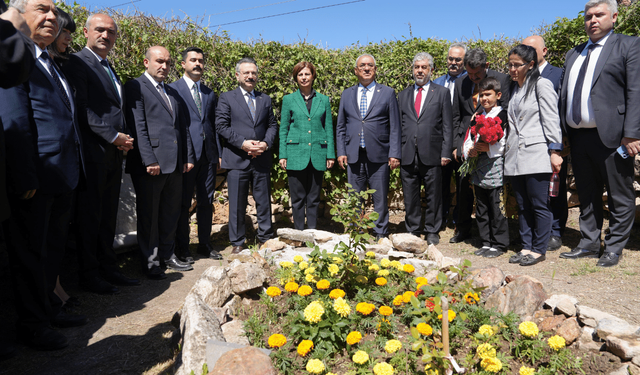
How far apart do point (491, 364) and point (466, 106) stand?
374 cm

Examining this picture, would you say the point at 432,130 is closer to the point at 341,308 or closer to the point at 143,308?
the point at 341,308

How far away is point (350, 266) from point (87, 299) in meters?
2.47

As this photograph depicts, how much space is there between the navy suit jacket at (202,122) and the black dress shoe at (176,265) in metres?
1.21

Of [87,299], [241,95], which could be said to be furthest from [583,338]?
[241,95]

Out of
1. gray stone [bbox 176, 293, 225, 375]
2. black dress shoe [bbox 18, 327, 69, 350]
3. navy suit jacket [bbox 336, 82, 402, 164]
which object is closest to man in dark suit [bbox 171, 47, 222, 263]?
navy suit jacket [bbox 336, 82, 402, 164]

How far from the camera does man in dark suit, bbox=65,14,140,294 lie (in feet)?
12.1

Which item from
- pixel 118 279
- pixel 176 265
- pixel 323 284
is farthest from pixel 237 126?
pixel 323 284

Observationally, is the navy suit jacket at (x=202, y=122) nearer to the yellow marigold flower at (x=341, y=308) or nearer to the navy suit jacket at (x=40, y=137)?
the navy suit jacket at (x=40, y=137)

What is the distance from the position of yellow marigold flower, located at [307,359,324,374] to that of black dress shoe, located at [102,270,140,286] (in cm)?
269

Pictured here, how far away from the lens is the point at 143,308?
352cm

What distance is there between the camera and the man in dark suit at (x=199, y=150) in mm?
4883

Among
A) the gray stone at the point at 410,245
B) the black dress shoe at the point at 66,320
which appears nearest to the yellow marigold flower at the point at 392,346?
the gray stone at the point at 410,245

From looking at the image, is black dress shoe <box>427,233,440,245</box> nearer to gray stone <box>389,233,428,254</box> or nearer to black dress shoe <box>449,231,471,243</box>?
black dress shoe <box>449,231,471,243</box>

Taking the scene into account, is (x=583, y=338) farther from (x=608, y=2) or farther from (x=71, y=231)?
(x=71, y=231)
